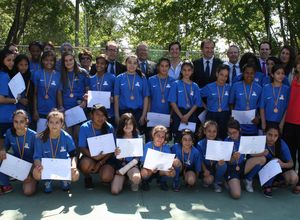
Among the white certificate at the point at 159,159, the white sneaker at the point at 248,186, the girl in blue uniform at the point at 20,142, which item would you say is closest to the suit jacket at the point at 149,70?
the white certificate at the point at 159,159

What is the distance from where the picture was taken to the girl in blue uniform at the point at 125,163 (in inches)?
194

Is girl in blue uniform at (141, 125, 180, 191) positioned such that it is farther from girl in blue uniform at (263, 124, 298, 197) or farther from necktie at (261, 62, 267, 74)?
necktie at (261, 62, 267, 74)

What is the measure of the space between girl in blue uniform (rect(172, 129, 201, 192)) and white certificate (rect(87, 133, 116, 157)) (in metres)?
0.91

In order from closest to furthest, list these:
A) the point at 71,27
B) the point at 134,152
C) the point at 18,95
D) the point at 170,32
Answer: the point at 134,152, the point at 18,95, the point at 170,32, the point at 71,27

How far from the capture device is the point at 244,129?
19.2ft

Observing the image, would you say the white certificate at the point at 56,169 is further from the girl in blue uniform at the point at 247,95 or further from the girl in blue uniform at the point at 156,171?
the girl in blue uniform at the point at 247,95

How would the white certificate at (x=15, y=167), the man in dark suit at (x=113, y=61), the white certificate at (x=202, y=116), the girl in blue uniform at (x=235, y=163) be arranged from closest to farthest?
the white certificate at (x=15, y=167), the girl in blue uniform at (x=235, y=163), the white certificate at (x=202, y=116), the man in dark suit at (x=113, y=61)

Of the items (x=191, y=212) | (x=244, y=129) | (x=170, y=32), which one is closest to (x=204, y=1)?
(x=170, y=32)

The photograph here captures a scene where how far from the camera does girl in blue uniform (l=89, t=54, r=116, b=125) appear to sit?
5891 mm

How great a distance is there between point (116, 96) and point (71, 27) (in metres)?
25.7

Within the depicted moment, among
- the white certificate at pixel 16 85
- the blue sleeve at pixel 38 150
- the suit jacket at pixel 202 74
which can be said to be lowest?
the blue sleeve at pixel 38 150

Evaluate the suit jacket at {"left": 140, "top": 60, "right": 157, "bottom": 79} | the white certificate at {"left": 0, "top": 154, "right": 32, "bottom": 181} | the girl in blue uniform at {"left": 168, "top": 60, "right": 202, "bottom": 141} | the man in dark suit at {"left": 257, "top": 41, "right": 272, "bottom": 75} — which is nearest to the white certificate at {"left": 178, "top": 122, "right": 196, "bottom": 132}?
the girl in blue uniform at {"left": 168, "top": 60, "right": 202, "bottom": 141}

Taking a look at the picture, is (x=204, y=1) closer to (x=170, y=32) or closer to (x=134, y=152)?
(x=170, y=32)

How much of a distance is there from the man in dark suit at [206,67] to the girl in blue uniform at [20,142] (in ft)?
9.64
